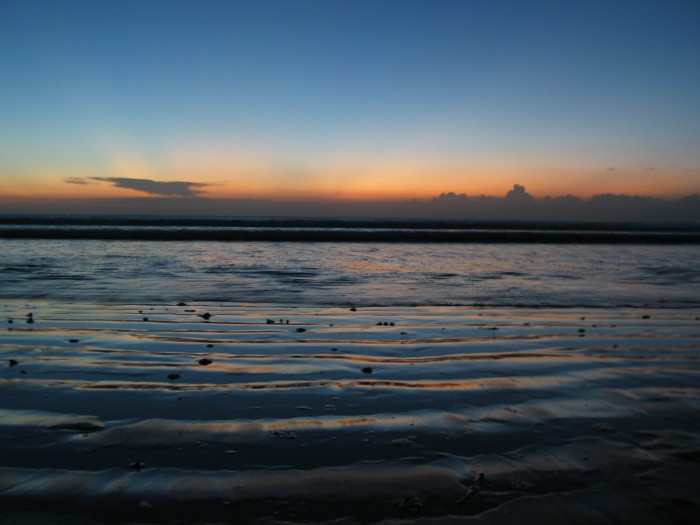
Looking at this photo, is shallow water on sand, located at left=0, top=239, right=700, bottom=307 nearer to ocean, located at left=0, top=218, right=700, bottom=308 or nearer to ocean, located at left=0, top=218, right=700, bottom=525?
ocean, located at left=0, top=218, right=700, bottom=308

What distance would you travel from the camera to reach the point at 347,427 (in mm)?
3449

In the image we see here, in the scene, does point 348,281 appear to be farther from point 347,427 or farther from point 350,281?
point 347,427

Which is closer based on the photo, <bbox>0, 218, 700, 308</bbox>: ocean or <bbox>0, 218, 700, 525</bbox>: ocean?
<bbox>0, 218, 700, 525</bbox>: ocean

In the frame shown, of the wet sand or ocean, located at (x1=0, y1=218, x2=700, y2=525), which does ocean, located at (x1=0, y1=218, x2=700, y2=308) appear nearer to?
ocean, located at (x1=0, y1=218, x2=700, y2=525)

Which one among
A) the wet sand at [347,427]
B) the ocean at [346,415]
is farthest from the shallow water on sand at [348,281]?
the wet sand at [347,427]

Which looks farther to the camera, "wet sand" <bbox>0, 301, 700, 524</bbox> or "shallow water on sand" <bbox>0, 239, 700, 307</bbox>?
"shallow water on sand" <bbox>0, 239, 700, 307</bbox>

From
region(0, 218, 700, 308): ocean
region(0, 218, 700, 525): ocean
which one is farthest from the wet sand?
region(0, 218, 700, 308): ocean

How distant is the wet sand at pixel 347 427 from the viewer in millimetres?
2477

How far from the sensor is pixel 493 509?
7.97 ft

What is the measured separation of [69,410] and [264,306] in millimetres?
5461

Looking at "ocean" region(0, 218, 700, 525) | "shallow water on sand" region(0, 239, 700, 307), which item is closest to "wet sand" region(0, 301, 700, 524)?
"ocean" region(0, 218, 700, 525)

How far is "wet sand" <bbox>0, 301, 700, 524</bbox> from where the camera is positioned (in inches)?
97.5

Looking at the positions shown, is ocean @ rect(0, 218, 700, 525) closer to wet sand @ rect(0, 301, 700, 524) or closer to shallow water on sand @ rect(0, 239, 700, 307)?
wet sand @ rect(0, 301, 700, 524)

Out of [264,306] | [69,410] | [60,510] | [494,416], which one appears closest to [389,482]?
[494,416]
